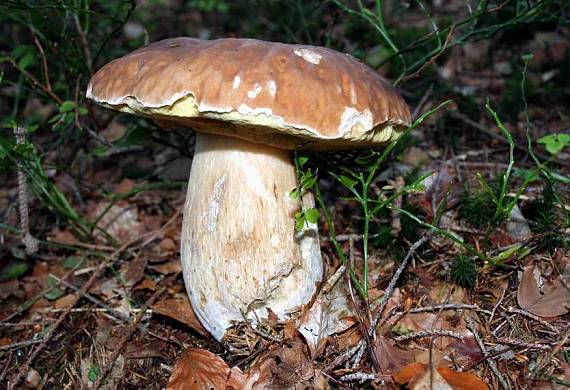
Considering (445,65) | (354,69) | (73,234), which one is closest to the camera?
(354,69)

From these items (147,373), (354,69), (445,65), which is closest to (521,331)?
(354,69)

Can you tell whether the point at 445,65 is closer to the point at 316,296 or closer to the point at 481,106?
the point at 481,106

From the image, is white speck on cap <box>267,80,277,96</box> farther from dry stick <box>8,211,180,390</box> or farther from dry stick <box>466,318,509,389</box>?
dry stick <box>8,211,180,390</box>

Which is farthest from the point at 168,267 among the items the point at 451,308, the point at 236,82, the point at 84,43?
the point at 84,43

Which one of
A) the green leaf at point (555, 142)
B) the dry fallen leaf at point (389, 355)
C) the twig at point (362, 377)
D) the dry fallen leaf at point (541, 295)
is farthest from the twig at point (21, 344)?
the green leaf at point (555, 142)

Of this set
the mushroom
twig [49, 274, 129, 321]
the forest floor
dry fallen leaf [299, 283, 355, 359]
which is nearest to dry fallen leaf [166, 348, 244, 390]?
the forest floor

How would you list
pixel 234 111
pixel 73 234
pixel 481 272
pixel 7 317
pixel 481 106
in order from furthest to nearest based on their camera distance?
pixel 481 106 < pixel 73 234 < pixel 7 317 < pixel 481 272 < pixel 234 111

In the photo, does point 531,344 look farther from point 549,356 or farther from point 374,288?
point 374,288
